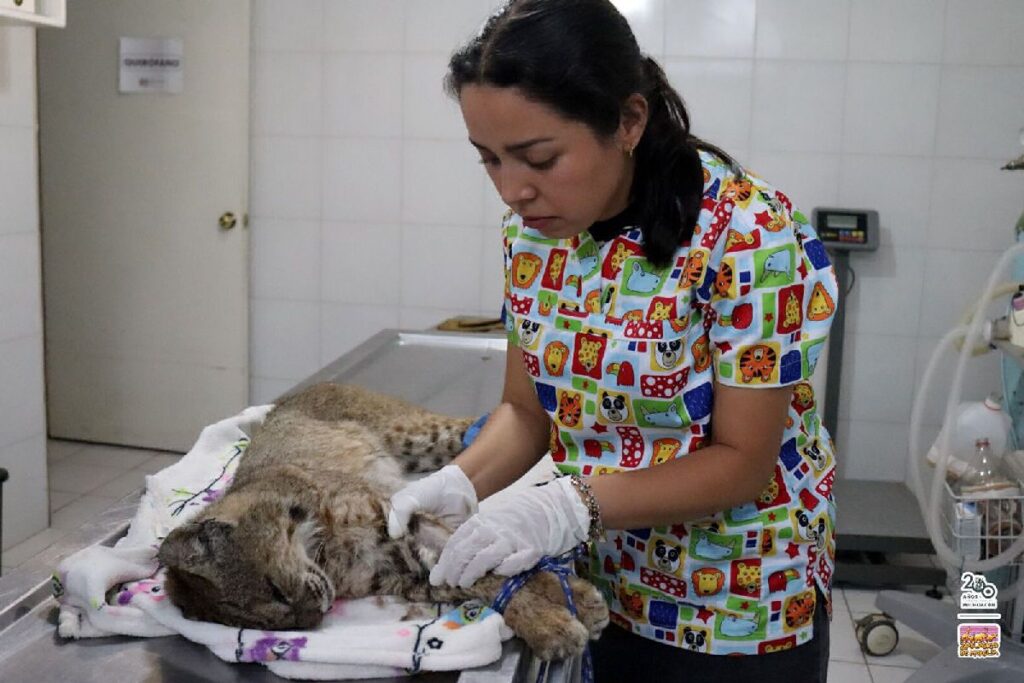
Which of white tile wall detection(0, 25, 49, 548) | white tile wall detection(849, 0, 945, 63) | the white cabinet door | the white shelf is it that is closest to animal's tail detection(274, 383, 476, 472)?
the white shelf

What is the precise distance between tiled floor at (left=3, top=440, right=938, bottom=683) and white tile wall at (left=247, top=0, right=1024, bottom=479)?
80 cm

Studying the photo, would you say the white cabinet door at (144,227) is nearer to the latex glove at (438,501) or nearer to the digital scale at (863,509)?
the digital scale at (863,509)

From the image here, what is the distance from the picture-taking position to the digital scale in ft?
11.0

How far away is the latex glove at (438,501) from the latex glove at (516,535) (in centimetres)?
14

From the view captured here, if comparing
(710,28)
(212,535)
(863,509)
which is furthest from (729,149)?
(212,535)

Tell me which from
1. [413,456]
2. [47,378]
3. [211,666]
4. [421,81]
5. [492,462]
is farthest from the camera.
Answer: [47,378]

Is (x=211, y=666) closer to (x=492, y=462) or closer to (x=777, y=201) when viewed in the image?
(x=492, y=462)

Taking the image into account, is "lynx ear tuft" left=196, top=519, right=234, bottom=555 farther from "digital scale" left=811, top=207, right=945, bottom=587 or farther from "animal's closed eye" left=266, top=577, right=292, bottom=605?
"digital scale" left=811, top=207, right=945, bottom=587

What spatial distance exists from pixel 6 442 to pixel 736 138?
2976 millimetres

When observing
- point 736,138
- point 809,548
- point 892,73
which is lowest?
point 809,548

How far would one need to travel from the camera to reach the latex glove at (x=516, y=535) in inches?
47.5

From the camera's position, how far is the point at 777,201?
1235mm

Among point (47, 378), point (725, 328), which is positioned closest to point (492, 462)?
point (725, 328)

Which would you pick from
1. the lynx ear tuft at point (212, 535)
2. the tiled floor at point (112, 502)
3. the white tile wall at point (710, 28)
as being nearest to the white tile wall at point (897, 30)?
the white tile wall at point (710, 28)
